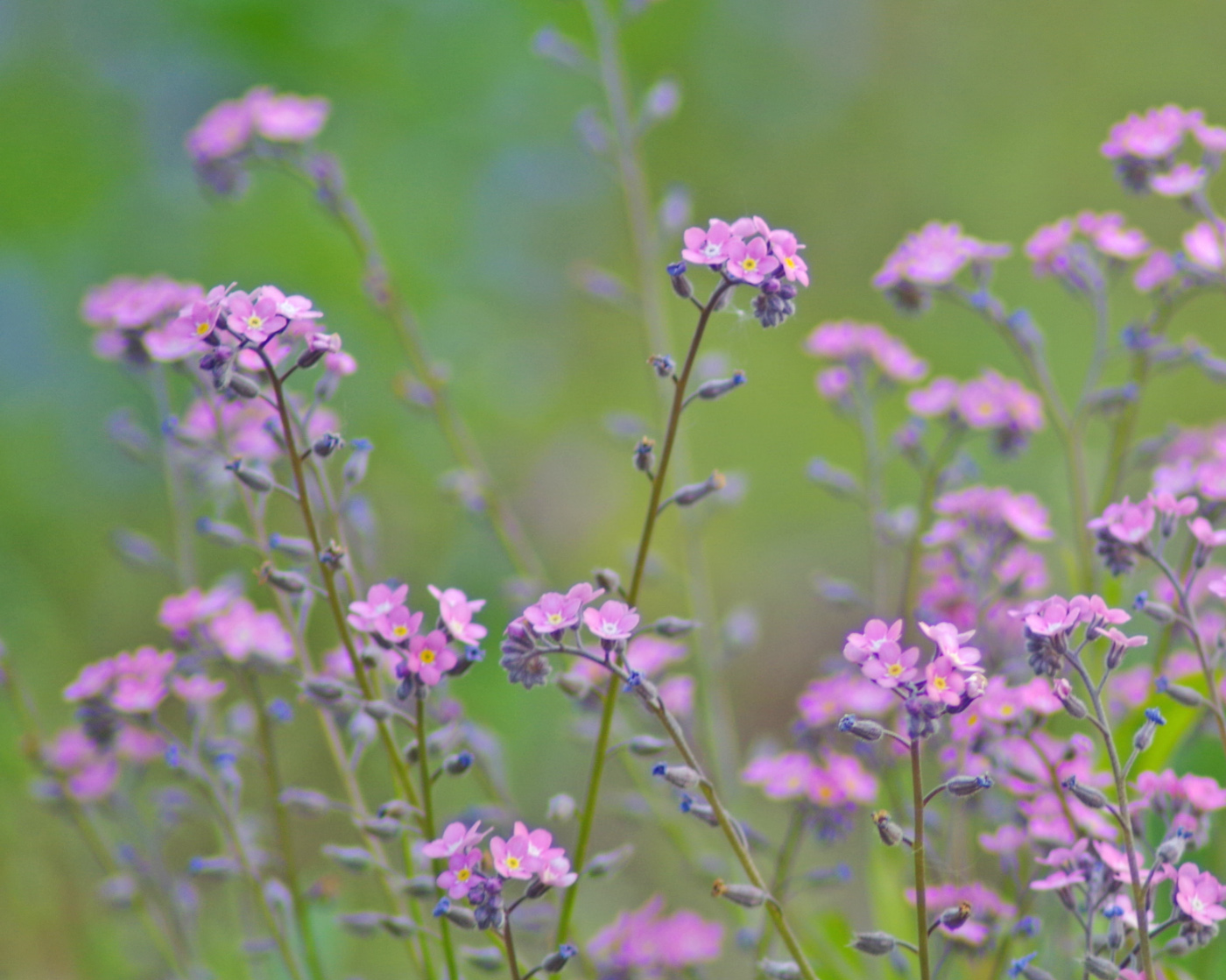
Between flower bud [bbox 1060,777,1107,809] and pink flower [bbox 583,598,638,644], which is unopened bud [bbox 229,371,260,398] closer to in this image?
pink flower [bbox 583,598,638,644]

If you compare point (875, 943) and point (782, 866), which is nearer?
point (875, 943)

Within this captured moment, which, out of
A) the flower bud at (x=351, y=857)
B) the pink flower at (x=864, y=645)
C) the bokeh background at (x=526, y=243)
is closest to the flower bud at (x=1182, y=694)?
the pink flower at (x=864, y=645)

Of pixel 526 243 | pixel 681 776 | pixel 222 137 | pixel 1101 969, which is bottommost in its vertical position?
pixel 1101 969

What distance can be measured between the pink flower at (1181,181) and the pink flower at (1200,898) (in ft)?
1.77

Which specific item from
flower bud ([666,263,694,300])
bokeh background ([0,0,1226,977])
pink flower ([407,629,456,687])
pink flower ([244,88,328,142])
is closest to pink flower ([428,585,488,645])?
pink flower ([407,629,456,687])

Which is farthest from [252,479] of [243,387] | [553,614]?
[553,614]

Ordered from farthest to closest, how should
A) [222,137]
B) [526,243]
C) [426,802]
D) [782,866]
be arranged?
1. [526,243]
2. [222,137]
3. [782,866]
4. [426,802]

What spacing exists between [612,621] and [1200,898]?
0.36 m

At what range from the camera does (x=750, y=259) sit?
2.26 feet

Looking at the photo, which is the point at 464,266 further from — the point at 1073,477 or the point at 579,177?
the point at 1073,477

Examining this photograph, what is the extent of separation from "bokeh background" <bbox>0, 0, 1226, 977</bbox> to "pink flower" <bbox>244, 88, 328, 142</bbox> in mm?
603

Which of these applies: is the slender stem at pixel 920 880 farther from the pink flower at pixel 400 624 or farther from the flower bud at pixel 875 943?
the pink flower at pixel 400 624

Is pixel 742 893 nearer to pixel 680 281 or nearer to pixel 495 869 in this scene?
pixel 495 869

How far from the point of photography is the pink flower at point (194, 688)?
3.00ft
